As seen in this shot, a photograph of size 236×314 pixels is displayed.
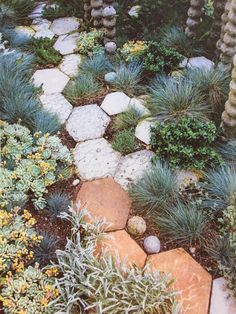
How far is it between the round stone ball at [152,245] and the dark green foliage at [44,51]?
2.67 meters

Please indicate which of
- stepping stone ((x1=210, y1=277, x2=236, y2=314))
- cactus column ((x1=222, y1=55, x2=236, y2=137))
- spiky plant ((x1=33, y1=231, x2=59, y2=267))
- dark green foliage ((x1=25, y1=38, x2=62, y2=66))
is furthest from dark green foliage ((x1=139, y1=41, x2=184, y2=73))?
stepping stone ((x1=210, y1=277, x2=236, y2=314))

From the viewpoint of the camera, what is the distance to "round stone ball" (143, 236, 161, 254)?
11.1ft

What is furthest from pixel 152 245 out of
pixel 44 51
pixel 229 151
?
pixel 44 51

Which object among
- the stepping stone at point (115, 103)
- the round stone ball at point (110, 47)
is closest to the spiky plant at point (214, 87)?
the stepping stone at point (115, 103)

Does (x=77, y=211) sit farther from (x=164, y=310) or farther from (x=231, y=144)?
(x=231, y=144)

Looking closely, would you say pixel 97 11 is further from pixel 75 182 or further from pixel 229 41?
pixel 75 182

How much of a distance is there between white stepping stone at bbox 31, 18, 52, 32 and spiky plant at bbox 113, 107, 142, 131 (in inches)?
82.0

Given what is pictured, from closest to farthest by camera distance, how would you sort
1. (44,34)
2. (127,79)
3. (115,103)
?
(115,103), (127,79), (44,34)

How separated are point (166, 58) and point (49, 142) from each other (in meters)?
1.70

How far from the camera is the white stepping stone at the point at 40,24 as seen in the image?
566 centimetres

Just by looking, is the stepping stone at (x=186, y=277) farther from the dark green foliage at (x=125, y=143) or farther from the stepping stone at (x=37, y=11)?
the stepping stone at (x=37, y=11)

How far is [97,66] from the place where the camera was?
4.88 meters

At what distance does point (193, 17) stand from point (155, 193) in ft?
8.25

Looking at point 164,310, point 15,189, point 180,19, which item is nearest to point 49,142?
point 15,189
